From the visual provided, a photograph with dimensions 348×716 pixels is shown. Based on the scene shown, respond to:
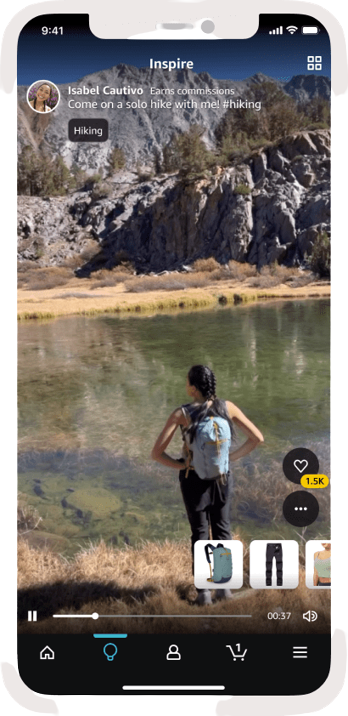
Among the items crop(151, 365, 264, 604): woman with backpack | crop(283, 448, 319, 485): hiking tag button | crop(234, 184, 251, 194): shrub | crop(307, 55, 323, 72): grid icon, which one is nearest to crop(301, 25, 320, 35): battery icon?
crop(307, 55, 323, 72): grid icon

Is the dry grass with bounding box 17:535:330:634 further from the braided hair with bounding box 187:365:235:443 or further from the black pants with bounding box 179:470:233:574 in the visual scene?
the braided hair with bounding box 187:365:235:443

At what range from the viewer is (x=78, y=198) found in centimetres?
750

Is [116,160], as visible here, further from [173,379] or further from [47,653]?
[47,653]

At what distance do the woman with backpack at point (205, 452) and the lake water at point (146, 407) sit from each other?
0.95 ft

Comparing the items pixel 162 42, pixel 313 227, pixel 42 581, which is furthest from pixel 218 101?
pixel 42 581

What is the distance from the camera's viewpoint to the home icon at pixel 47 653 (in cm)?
409

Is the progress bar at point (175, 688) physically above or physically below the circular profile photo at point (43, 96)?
below

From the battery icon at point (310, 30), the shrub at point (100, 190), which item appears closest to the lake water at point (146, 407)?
the shrub at point (100, 190)

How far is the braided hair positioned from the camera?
12.8 ft

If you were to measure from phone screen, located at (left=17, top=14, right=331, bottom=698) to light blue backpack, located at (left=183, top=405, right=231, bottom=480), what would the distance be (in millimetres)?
12

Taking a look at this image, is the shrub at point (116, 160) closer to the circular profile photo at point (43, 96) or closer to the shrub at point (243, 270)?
the circular profile photo at point (43, 96)

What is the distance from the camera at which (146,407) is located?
7.49m

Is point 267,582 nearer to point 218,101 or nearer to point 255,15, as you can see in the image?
point 218,101

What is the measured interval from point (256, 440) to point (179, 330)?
15.5ft
